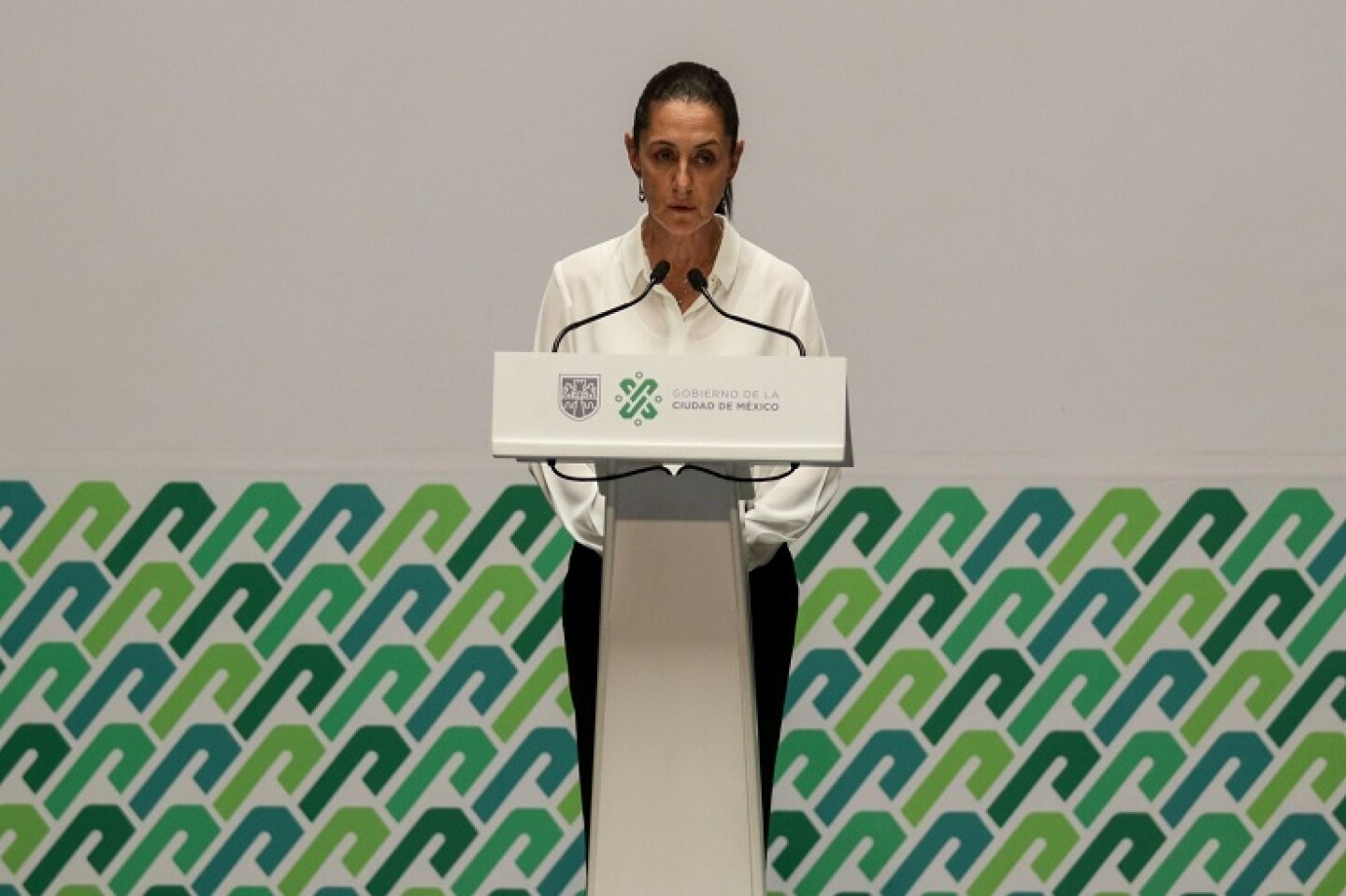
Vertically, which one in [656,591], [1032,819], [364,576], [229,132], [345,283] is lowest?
[656,591]

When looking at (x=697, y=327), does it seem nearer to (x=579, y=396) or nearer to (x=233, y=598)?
(x=579, y=396)

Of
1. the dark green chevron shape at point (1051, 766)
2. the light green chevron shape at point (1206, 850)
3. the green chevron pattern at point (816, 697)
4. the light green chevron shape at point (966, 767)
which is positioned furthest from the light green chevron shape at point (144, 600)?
the light green chevron shape at point (1206, 850)

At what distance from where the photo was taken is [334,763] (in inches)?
151

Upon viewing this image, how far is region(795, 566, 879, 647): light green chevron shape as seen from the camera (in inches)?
150

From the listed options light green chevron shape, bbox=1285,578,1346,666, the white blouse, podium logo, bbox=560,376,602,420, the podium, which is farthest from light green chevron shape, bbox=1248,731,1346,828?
→ podium logo, bbox=560,376,602,420

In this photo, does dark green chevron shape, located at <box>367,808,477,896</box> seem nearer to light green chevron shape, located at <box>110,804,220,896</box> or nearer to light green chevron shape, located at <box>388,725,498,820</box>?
light green chevron shape, located at <box>388,725,498,820</box>

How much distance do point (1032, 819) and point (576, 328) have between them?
5.61 ft

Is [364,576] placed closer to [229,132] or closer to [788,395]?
[229,132]

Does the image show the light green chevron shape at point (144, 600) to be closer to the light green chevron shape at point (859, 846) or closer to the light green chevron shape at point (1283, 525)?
the light green chevron shape at point (859, 846)

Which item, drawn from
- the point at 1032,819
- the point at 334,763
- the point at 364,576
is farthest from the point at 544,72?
the point at 1032,819

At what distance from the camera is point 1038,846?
3.82 m

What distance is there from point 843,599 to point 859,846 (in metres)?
0.46

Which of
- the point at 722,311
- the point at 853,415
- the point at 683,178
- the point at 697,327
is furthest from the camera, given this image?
the point at 853,415

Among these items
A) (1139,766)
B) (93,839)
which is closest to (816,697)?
(1139,766)
